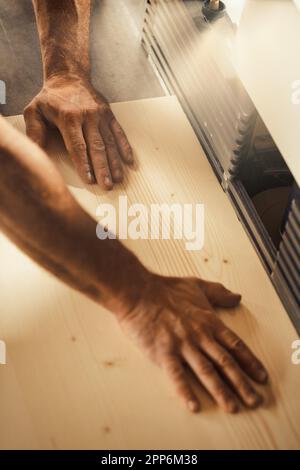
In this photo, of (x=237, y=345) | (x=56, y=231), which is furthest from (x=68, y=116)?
(x=237, y=345)

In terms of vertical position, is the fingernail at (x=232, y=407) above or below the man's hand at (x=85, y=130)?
below

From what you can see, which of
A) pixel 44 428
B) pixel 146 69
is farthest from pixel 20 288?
pixel 146 69

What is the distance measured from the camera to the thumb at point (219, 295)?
1.14 meters

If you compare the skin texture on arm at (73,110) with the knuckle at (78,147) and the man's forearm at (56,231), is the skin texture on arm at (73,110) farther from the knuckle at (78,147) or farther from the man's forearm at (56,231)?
the man's forearm at (56,231)

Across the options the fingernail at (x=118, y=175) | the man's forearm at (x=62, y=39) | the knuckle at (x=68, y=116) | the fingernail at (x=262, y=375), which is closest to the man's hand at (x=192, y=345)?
the fingernail at (x=262, y=375)

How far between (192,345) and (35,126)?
682mm

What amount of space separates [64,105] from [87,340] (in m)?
0.61

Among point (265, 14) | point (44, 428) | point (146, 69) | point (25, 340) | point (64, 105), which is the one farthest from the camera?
point (146, 69)

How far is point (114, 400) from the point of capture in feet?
3.32

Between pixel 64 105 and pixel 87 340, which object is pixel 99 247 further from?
pixel 64 105

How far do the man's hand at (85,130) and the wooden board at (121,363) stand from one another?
4cm

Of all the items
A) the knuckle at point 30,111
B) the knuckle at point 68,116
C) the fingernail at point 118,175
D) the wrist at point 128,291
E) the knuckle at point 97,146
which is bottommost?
the wrist at point 128,291

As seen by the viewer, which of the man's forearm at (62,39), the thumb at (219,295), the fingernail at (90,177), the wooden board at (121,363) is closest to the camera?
the wooden board at (121,363)

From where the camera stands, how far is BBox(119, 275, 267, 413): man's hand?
1013 millimetres
